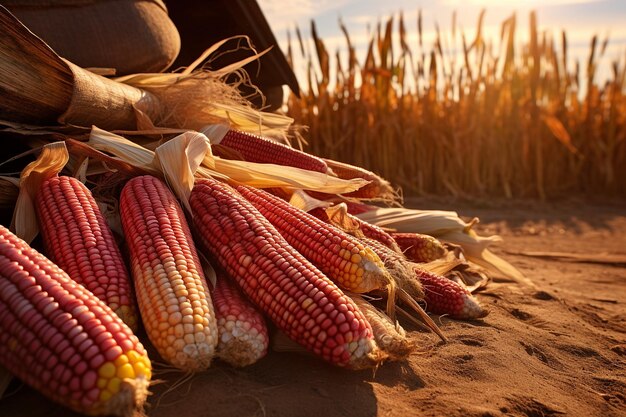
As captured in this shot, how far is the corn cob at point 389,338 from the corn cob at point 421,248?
1206mm

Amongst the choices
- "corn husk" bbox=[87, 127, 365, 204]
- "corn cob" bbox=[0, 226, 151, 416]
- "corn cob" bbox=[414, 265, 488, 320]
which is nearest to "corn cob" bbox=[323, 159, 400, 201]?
"corn husk" bbox=[87, 127, 365, 204]

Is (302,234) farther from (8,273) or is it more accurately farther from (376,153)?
(376,153)

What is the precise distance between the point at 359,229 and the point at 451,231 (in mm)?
1225

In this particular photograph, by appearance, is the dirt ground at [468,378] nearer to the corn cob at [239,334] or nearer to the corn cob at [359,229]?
the corn cob at [239,334]

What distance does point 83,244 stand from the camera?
2.17 metres

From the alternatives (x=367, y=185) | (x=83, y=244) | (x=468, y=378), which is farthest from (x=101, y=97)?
(x=468, y=378)

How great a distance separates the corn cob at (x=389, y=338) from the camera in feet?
6.93

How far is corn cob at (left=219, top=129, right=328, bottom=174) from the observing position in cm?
356

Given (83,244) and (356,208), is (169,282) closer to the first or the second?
(83,244)

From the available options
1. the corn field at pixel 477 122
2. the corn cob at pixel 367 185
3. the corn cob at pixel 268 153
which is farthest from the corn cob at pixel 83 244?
the corn field at pixel 477 122

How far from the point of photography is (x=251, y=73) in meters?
5.96

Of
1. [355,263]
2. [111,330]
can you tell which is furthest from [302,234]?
[111,330]

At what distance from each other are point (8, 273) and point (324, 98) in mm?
8330

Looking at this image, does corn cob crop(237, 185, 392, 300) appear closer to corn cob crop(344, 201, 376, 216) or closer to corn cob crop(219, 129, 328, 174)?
corn cob crop(219, 129, 328, 174)
